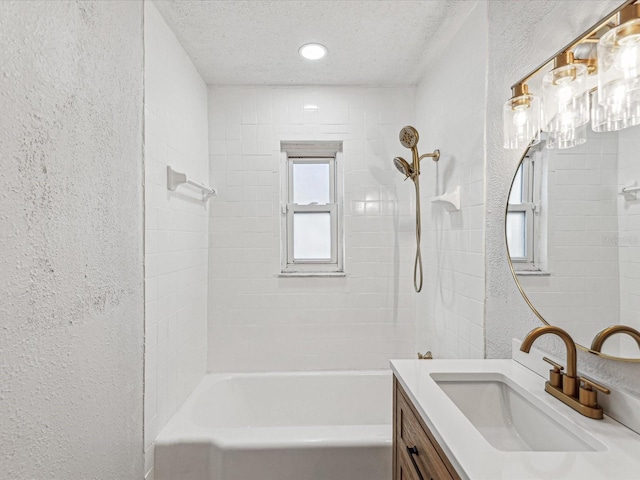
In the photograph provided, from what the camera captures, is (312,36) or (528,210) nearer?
(528,210)

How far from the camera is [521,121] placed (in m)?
1.29

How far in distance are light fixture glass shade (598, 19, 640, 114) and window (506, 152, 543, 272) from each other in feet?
1.14

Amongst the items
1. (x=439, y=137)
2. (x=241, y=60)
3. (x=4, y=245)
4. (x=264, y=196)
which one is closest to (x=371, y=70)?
(x=439, y=137)

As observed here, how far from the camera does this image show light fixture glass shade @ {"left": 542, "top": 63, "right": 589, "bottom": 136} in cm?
105

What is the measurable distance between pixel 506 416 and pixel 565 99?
3.36 ft

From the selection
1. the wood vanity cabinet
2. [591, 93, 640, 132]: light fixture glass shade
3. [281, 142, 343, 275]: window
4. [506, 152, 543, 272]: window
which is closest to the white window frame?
[506, 152, 543, 272]: window

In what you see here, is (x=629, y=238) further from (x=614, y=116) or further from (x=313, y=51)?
(x=313, y=51)

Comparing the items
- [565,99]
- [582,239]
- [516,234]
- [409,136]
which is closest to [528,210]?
[516,234]

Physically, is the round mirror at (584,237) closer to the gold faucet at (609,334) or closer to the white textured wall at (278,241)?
the gold faucet at (609,334)

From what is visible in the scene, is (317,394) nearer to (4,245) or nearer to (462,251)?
(462,251)

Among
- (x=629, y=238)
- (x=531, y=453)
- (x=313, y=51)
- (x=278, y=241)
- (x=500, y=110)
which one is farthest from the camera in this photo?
(x=278, y=241)

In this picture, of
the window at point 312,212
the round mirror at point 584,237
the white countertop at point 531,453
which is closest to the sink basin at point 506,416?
the white countertop at point 531,453

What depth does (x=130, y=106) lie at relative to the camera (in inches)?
57.3

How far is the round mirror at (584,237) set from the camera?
93cm
